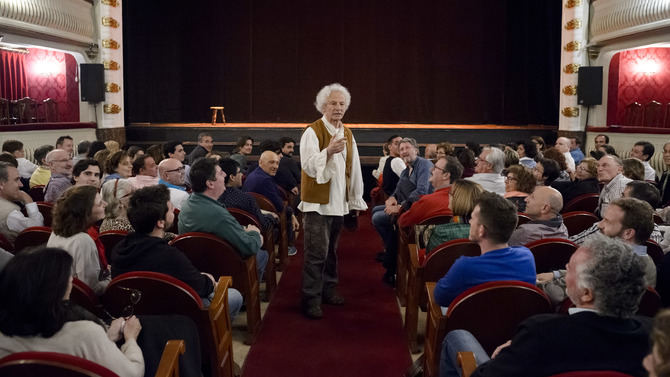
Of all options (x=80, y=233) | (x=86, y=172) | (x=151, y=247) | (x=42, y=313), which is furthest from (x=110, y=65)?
(x=42, y=313)

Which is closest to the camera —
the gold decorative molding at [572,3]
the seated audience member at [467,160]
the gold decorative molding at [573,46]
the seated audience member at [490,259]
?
the seated audience member at [490,259]

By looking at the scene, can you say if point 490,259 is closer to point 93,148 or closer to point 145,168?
point 145,168

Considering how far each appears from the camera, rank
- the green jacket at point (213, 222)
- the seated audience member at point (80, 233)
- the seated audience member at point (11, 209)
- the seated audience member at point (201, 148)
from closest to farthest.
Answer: the seated audience member at point (80, 233) < the green jacket at point (213, 222) < the seated audience member at point (11, 209) < the seated audience member at point (201, 148)

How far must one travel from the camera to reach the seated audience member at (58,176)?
5152mm

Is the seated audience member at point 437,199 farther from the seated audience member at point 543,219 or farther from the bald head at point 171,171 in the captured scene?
the bald head at point 171,171

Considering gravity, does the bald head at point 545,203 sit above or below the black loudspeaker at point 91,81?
below

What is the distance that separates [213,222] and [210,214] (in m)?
0.05

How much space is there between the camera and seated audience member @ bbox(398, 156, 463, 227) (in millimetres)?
4375

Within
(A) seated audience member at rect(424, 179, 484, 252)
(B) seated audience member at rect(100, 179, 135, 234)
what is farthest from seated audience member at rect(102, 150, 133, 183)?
(A) seated audience member at rect(424, 179, 484, 252)

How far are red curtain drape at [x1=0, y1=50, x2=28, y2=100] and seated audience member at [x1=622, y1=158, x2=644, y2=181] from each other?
10.5m

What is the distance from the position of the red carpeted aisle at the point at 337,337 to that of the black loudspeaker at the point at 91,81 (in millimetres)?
7314

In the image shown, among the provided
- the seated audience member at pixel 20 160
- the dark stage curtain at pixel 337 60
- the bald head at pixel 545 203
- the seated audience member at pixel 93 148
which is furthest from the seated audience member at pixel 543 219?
the dark stage curtain at pixel 337 60

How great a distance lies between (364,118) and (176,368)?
12830 millimetres

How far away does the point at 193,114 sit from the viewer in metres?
14.5
